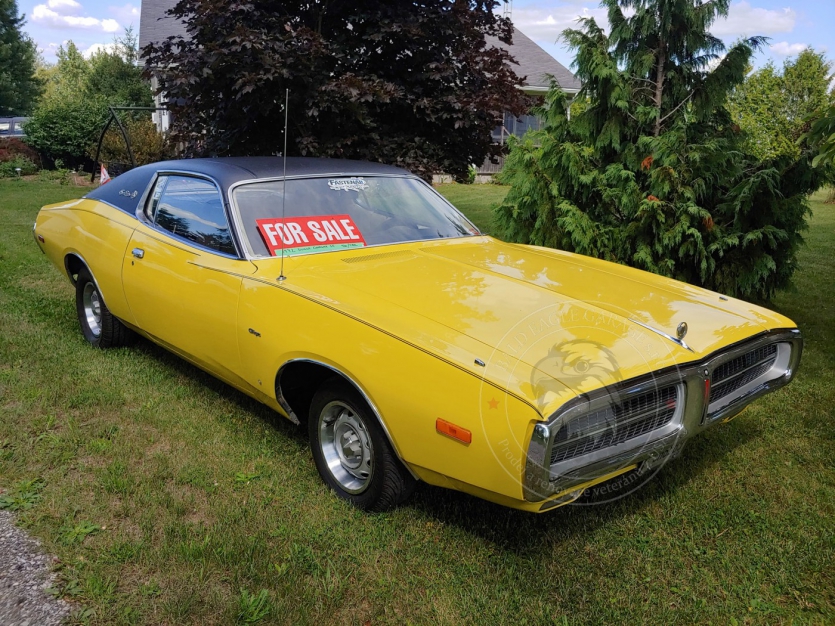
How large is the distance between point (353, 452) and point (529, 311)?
3.41 feet

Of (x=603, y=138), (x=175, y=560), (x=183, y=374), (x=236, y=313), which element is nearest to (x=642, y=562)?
(x=175, y=560)

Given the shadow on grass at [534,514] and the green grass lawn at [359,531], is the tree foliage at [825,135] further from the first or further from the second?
the shadow on grass at [534,514]

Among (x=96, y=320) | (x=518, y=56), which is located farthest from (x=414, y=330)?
(x=518, y=56)

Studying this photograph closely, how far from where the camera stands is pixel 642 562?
282 cm

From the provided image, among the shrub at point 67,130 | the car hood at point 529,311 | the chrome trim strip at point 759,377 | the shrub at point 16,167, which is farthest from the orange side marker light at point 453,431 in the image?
the shrub at point 67,130

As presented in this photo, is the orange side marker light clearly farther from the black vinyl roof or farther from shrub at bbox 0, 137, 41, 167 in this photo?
shrub at bbox 0, 137, 41, 167

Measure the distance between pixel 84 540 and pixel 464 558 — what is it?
5.16 feet

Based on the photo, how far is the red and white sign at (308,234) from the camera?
365 centimetres

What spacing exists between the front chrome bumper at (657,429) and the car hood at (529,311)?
47 mm

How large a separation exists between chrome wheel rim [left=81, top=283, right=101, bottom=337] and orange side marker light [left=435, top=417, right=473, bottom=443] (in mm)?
3541

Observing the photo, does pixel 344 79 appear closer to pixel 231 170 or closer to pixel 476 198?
pixel 231 170

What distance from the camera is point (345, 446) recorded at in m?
3.21

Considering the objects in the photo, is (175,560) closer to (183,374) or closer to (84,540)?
(84,540)

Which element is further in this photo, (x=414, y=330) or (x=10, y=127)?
(x=10, y=127)
